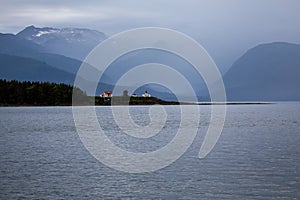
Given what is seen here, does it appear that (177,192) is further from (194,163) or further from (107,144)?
(107,144)

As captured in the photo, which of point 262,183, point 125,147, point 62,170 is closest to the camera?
point 262,183

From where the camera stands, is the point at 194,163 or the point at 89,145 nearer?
the point at 194,163

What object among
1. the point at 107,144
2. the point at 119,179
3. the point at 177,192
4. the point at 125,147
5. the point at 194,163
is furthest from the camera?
the point at 107,144

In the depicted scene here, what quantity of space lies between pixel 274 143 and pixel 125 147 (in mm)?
26027

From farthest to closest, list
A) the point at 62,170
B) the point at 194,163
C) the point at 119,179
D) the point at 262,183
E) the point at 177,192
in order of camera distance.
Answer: the point at 194,163 → the point at 62,170 → the point at 119,179 → the point at 262,183 → the point at 177,192

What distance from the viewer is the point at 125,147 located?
76875 mm

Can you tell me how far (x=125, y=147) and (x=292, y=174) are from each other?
3486cm

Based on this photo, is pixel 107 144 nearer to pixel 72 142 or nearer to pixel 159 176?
pixel 72 142

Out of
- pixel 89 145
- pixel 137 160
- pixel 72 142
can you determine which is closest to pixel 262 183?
pixel 137 160

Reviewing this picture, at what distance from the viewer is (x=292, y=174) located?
47.5 m

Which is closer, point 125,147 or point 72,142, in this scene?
point 125,147

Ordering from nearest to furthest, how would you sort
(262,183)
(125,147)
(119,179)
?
(262,183) → (119,179) → (125,147)

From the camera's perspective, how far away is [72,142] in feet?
280

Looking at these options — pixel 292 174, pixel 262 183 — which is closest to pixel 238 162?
pixel 292 174
